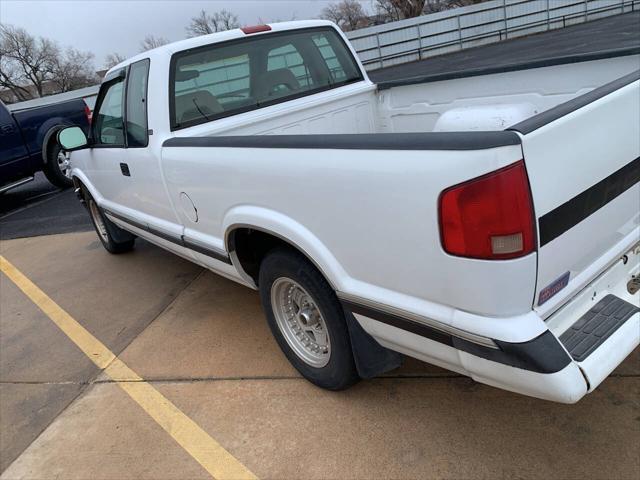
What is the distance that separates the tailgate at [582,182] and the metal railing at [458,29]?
968 inches

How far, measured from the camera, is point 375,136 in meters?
1.97

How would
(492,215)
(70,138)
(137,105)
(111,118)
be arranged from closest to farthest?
1. (492,215)
2. (137,105)
3. (111,118)
4. (70,138)

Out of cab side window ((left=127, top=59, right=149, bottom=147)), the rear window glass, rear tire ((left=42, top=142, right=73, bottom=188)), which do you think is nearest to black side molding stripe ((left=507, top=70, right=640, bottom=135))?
the rear window glass

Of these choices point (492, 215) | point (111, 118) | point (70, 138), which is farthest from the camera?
point (70, 138)

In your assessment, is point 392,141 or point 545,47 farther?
point 545,47

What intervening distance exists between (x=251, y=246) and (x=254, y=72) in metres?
1.43

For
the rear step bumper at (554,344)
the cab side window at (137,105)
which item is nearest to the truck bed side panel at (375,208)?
the rear step bumper at (554,344)

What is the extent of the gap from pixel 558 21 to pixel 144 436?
2889cm

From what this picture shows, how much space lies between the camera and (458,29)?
25.6 metres

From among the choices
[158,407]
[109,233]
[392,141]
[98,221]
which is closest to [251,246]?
[158,407]

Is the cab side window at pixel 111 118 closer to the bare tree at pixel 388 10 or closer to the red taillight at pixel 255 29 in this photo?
the red taillight at pixel 255 29

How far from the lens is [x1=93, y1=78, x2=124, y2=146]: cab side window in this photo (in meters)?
3.97

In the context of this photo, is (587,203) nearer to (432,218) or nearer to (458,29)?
(432,218)

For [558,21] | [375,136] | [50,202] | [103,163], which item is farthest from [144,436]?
[558,21]
